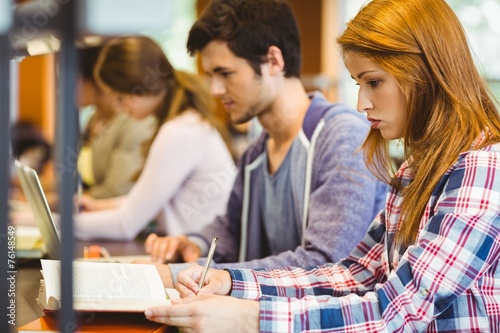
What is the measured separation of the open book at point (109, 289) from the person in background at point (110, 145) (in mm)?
1889

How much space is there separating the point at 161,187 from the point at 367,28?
1361 millimetres

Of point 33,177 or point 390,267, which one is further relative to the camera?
point 33,177

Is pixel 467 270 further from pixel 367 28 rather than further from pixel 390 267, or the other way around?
pixel 367 28

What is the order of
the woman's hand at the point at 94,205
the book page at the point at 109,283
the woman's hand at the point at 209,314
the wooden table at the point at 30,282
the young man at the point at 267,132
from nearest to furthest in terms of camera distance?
the woman's hand at the point at 209,314 → the book page at the point at 109,283 → the wooden table at the point at 30,282 → the young man at the point at 267,132 → the woman's hand at the point at 94,205

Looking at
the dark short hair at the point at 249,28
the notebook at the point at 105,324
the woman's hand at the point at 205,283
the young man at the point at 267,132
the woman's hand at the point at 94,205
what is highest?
the dark short hair at the point at 249,28

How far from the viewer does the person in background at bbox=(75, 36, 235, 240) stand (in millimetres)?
2412

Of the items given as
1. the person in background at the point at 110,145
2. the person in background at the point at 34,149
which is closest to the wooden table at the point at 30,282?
the person in background at the point at 110,145

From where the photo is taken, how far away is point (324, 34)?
18.7 feet

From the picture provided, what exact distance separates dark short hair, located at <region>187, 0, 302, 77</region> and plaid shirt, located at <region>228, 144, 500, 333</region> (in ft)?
2.85

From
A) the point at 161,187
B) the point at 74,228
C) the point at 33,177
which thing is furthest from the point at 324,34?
the point at 74,228

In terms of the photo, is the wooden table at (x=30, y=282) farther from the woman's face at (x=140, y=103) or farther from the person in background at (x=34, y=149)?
the person in background at (x=34, y=149)

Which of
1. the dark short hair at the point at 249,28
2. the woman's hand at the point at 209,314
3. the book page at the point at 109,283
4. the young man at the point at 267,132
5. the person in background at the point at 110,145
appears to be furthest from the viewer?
the person in background at the point at 110,145

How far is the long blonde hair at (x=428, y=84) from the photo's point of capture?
1.10 meters

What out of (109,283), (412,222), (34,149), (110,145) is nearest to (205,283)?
(109,283)
